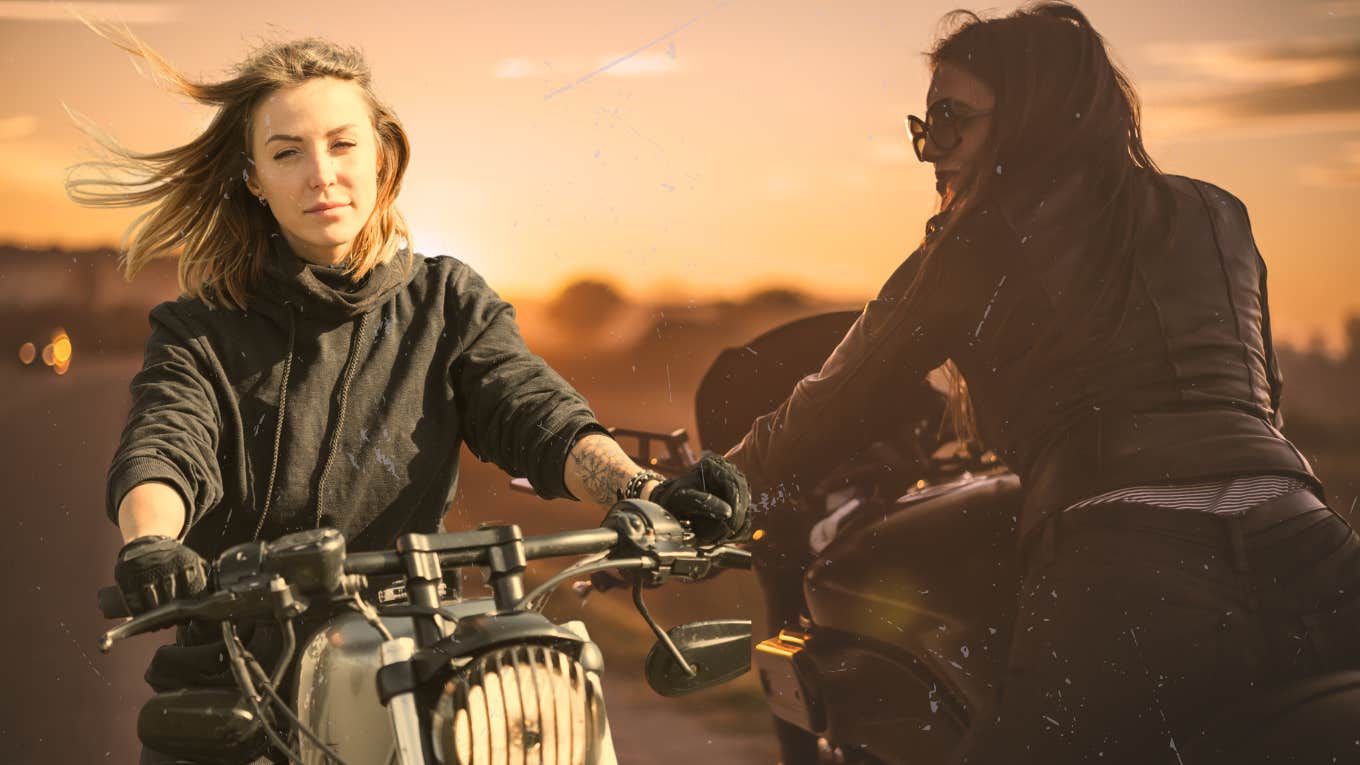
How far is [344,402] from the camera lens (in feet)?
5.86

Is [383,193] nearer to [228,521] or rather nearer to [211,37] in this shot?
[228,521]

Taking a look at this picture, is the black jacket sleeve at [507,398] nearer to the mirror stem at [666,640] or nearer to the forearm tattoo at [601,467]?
the forearm tattoo at [601,467]

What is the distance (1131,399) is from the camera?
8.23 ft

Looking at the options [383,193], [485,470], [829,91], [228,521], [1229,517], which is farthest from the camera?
[485,470]

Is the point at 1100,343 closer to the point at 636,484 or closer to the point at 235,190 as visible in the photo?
the point at 636,484

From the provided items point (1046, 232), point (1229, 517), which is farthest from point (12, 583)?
point (1229, 517)

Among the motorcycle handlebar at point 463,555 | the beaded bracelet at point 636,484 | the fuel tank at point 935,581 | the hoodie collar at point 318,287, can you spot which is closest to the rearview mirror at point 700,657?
the motorcycle handlebar at point 463,555

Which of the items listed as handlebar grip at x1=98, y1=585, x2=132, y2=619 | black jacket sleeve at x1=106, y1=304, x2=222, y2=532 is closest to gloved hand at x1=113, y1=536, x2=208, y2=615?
handlebar grip at x1=98, y1=585, x2=132, y2=619

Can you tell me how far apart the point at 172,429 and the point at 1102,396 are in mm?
1766

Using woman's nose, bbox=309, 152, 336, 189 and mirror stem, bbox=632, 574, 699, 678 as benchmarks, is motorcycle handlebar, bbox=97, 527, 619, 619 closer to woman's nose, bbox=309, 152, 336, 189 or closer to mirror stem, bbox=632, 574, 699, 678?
mirror stem, bbox=632, 574, 699, 678

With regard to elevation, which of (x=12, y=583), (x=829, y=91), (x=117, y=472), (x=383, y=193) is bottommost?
(x=12, y=583)

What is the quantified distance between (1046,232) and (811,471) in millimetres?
692

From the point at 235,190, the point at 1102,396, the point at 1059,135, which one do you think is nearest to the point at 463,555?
the point at 235,190

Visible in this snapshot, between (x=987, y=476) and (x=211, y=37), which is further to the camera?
(x=211, y=37)
